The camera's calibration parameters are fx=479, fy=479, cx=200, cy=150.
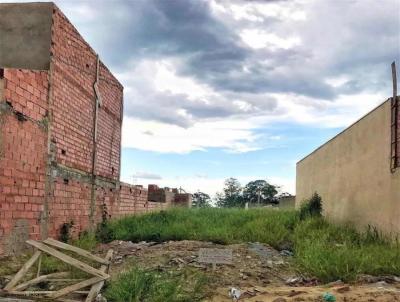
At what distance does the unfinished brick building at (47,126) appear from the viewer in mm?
6629

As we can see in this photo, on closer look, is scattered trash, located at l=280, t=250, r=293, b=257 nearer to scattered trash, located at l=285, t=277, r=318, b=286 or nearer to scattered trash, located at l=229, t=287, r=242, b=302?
scattered trash, located at l=285, t=277, r=318, b=286

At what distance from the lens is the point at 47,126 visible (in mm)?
7727

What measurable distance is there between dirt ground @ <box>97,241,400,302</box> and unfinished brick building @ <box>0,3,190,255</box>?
138cm

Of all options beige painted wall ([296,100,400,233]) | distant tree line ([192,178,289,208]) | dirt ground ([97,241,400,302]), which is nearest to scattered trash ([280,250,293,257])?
dirt ground ([97,241,400,302])

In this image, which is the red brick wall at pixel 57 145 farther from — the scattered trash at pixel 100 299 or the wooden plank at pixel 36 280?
the scattered trash at pixel 100 299

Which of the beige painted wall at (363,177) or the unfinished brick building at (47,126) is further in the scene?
the beige painted wall at (363,177)

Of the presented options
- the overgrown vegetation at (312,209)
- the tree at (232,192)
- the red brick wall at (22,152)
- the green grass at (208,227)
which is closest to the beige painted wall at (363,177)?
the overgrown vegetation at (312,209)

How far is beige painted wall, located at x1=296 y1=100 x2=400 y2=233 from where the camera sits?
872cm

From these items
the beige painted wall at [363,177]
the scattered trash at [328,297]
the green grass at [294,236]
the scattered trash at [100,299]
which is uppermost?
the beige painted wall at [363,177]

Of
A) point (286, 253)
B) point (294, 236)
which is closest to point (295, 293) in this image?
point (286, 253)

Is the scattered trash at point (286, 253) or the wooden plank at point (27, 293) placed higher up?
the scattered trash at point (286, 253)

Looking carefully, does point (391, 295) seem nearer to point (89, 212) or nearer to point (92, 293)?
point (92, 293)

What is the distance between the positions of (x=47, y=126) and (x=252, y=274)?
397cm

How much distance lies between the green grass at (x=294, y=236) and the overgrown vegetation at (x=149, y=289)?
1.97m
